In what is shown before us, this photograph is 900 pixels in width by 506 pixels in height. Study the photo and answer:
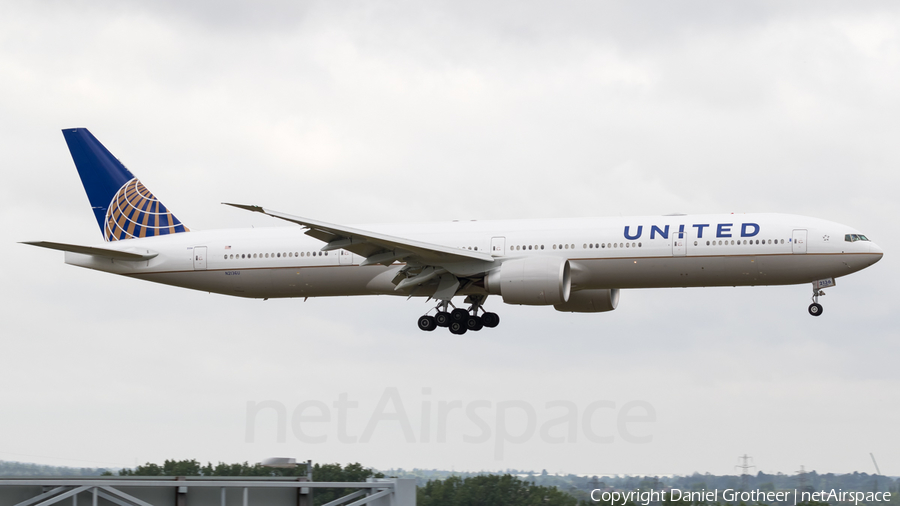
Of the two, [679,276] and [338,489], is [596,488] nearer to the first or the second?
[679,276]

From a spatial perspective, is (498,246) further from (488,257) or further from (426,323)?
(426,323)

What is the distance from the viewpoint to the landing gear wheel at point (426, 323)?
129 ft

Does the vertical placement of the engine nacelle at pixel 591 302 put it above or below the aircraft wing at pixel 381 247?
below

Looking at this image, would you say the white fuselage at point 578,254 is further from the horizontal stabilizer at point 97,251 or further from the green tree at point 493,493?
the green tree at point 493,493

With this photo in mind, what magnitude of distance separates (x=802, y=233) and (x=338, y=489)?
21012 mm

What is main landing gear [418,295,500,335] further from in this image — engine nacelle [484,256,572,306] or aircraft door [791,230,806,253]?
aircraft door [791,230,806,253]

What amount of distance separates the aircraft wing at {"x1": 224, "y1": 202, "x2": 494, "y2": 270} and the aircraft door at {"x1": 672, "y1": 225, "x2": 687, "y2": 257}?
627 cm

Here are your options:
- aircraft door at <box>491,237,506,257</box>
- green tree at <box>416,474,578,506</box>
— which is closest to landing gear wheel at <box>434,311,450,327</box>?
aircraft door at <box>491,237,506,257</box>

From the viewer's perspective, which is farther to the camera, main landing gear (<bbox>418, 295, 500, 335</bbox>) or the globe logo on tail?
the globe logo on tail

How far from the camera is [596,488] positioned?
60344 millimetres

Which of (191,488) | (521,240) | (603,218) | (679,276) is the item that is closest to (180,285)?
(521,240)

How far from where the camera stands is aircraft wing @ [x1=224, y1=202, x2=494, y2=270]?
3483 centimetres

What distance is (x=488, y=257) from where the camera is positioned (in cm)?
3672

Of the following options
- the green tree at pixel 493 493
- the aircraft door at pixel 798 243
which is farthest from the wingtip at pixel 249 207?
the green tree at pixel 493 493
